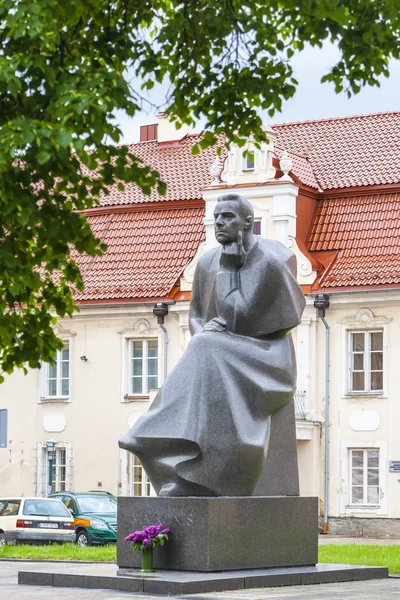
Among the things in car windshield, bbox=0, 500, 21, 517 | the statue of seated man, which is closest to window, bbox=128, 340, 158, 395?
car windshield, bbox=0, 500, 21, 517

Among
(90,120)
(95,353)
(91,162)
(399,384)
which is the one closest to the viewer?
(90,120)

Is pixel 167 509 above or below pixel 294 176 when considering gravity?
below

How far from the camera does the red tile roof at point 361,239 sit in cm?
3716

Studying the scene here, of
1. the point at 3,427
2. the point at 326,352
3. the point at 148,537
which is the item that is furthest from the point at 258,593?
the point at 326,352

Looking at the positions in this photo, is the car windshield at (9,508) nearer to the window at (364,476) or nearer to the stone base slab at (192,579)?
the window at (364,476)

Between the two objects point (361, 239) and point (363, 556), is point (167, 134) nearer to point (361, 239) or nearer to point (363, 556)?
point (361, 239)

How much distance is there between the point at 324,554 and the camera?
881 inches

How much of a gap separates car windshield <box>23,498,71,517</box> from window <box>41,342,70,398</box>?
12.5 meters

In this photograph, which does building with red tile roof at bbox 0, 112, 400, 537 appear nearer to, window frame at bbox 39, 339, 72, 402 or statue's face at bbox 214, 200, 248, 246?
window frame at bbox 39, 339, 72, 402

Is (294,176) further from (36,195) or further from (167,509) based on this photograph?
(36,195)

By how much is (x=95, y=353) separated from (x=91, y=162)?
32289 millimetres

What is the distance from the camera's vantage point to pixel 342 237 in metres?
38.7

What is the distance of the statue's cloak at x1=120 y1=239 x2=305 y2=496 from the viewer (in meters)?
15.3

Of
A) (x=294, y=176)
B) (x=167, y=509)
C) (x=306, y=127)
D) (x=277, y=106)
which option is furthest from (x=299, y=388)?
(x=277, y=106)
